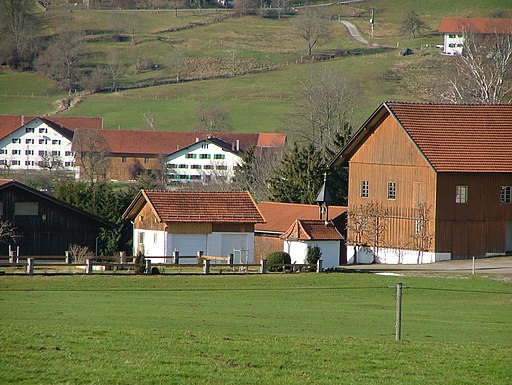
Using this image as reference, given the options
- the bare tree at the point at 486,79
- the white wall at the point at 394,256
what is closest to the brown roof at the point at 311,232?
the white wall at the point at 394,256

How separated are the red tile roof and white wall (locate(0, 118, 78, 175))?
239 ft

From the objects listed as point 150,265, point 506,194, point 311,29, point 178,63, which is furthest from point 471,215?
point 311,29

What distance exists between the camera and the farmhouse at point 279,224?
54.8m

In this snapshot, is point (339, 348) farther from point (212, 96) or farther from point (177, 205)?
point (212, 96)

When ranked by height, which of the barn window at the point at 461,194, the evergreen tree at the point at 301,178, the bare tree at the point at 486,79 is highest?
the bare tree at the point at 486,79

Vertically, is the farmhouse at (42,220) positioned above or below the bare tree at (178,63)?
below

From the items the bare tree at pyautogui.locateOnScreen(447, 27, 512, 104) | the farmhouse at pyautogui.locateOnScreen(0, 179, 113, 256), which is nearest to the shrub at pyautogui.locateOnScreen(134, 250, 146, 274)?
the farmhouse at pyautogui.locateOnScreen(0, 179, 113, 256)

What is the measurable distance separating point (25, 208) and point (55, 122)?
76.0m

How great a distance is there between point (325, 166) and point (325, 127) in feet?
66.7

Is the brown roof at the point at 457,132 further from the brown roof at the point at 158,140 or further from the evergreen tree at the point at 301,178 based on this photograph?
the brown roof at the point at 158,140

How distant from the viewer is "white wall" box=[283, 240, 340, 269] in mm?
45906

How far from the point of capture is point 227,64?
16375cm

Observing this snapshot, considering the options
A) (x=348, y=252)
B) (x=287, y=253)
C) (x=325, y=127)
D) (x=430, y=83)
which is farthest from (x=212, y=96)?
(x=287, y=253)

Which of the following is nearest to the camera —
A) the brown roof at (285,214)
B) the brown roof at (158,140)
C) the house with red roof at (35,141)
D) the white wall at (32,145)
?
the brown roof at (285,214)
